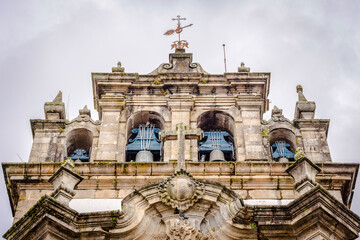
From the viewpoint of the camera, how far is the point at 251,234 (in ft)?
52.4

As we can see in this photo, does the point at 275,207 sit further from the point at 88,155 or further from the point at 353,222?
the point at 88,155

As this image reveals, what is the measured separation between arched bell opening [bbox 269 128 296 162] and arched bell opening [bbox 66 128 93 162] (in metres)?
4.54

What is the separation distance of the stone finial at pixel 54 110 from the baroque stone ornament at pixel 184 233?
619cm

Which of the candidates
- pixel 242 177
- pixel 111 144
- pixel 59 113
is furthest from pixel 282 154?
pixel 59 113

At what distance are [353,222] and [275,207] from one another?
1520mm

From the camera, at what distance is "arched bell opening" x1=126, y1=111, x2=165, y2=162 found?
1991cm

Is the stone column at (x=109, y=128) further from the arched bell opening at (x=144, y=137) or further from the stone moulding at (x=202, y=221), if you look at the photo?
the stone moulding at (x=202, y=221)

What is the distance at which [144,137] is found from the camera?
20.5 m

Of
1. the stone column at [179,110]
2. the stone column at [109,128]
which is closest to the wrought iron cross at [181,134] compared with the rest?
the stone column at [179,110]

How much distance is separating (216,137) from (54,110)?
4.18 metres

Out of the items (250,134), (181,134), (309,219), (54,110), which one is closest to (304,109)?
(250,134)

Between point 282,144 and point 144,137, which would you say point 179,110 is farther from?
point 282,144

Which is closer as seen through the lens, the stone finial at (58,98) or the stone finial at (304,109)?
the stone finial at (304,109)

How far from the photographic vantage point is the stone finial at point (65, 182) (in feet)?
53.8
